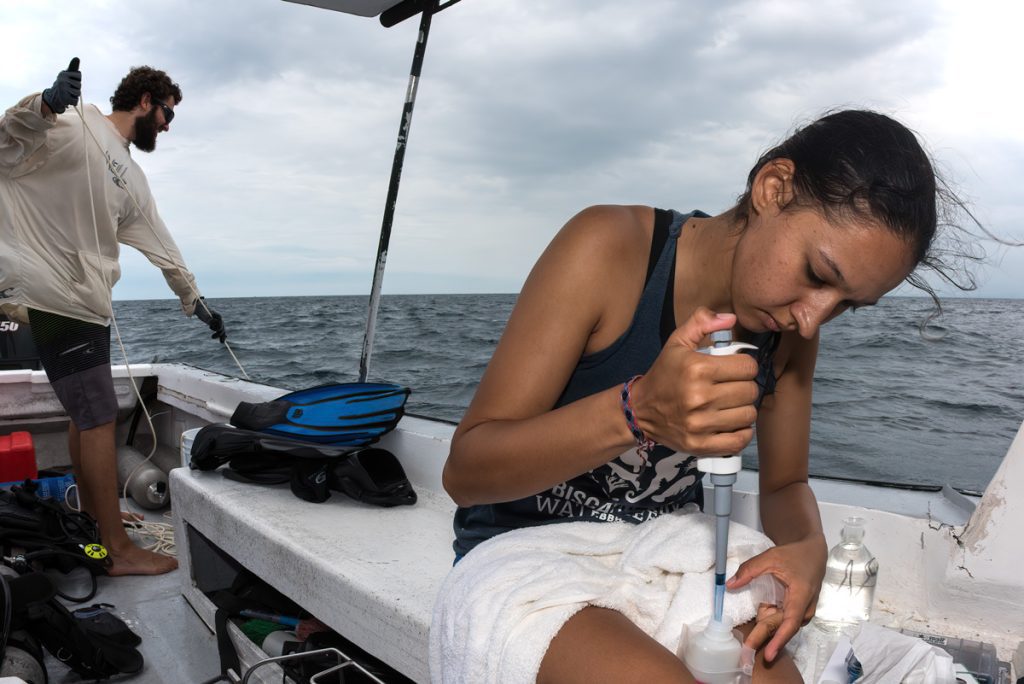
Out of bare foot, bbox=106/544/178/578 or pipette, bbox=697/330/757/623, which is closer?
pipette, bbox=697/330/757/623

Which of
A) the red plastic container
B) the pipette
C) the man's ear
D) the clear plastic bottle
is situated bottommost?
the red plastic container

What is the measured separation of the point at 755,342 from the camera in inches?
44.7

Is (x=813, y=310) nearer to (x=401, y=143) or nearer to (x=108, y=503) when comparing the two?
(x=401, y=143)

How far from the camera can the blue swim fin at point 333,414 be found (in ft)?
6.62

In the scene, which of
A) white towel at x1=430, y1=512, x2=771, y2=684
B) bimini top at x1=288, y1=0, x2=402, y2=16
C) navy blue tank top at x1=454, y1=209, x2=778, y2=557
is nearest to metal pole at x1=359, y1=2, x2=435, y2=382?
bimini top at x1=288, y1=0, x2=402, y2=16

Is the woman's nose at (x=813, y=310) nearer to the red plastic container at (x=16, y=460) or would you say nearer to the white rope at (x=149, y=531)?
the white rope at (x=149, y=531)

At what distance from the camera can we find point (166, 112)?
2.68 metres

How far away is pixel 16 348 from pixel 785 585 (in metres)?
4.30

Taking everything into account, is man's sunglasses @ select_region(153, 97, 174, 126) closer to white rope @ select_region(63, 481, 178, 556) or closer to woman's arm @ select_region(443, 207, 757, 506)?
white rope @ select_region(63, 481, 178, 556)

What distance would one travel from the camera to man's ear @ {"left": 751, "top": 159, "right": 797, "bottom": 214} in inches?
35.4

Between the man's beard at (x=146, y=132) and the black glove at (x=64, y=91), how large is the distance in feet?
1.69

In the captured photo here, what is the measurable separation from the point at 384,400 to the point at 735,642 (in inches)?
56.4

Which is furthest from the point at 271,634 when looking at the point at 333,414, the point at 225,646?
the point at 333,414

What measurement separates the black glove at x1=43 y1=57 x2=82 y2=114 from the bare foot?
1372 mm
